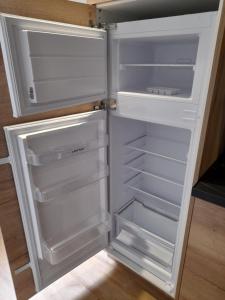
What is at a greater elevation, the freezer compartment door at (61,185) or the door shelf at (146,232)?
the freezer compartment door at (61,185)

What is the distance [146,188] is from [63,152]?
3.57 feet

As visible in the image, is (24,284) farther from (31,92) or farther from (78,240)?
(31,92)

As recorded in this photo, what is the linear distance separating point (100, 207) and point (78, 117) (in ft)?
Result: 2.06

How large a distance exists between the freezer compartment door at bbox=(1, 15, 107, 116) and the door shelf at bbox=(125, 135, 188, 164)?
648 mm

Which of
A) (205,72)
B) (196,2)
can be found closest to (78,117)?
(205,72)

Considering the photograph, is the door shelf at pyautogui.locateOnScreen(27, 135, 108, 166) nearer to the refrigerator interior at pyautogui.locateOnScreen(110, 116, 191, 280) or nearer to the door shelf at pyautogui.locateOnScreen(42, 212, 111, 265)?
the refrigerator interior at pyautogui.locateOnScreen(110, 116, 191, 280)

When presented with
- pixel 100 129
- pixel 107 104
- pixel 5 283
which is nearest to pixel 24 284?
pixel 5 283

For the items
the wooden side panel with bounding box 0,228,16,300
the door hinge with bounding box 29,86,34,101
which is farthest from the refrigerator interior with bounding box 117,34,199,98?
the wooden side panel with bounding box 0,228,16,300

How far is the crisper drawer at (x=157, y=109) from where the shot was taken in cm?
100

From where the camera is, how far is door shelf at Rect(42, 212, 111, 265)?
1.13 m

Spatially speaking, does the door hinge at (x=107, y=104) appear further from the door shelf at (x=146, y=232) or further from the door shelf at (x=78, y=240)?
the door shelf at (x=146, y=232)

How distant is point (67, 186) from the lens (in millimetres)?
1146

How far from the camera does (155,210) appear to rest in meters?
1.83

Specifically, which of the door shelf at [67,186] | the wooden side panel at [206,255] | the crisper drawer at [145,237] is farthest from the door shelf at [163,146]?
the wooden side panel at [206,255]
